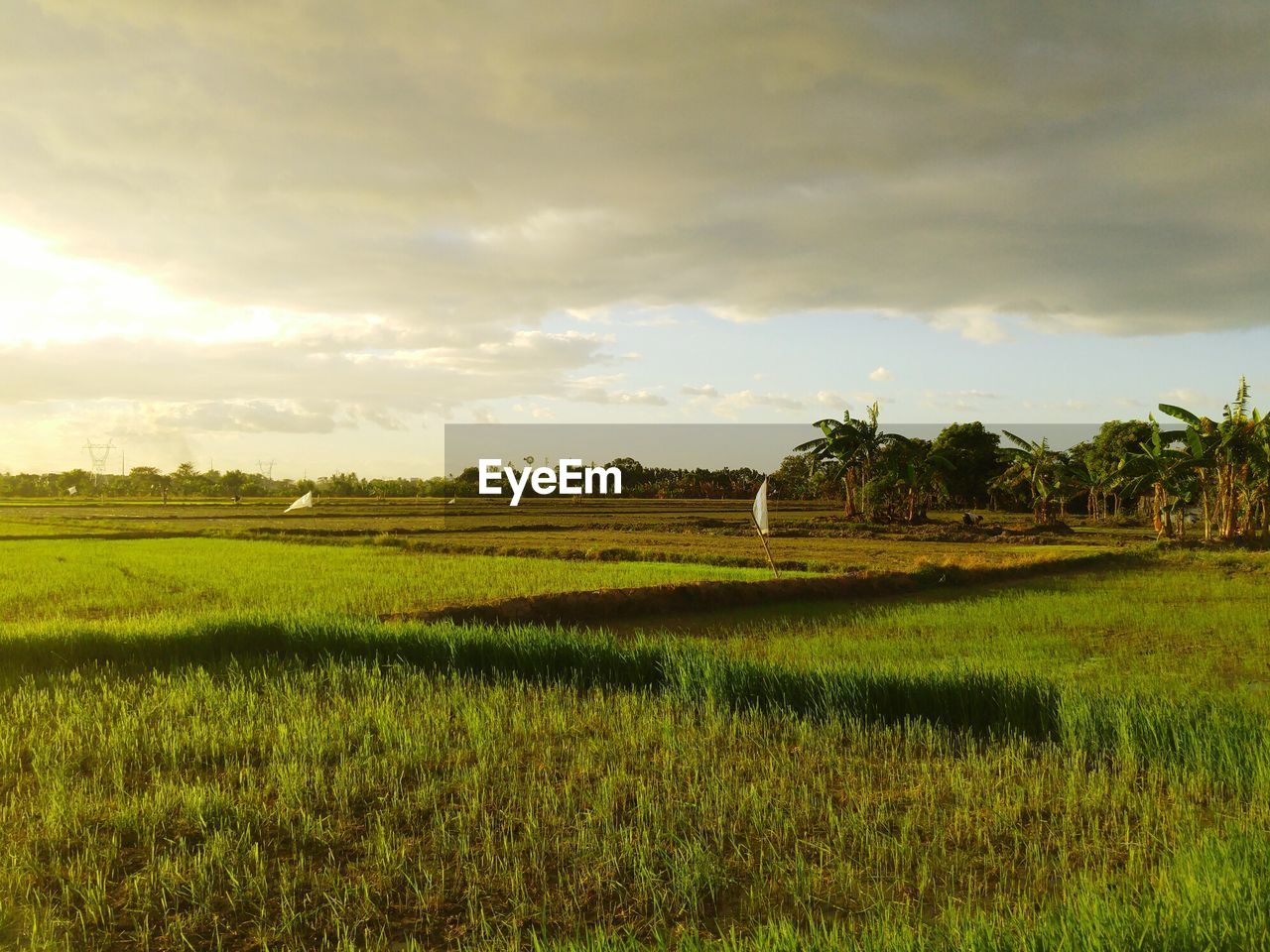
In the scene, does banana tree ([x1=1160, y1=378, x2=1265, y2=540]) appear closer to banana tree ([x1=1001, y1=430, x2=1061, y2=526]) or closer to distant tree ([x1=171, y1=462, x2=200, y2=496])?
banana tree ([x1=1001, y1=430, x2=1061, y2=526])

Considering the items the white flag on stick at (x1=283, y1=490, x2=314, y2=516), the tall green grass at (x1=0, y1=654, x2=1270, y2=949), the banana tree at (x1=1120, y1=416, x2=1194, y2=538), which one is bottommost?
the tall green grass at (x1=0, y1=654, x2=1270, y2=949)

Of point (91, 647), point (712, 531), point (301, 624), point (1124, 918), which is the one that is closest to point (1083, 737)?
point (1124, 918)

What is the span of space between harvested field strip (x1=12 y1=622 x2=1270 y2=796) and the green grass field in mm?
28

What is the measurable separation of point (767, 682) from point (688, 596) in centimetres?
668

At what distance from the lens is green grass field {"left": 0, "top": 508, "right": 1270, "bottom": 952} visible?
3.19m

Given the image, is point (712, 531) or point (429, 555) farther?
point (712, 531)

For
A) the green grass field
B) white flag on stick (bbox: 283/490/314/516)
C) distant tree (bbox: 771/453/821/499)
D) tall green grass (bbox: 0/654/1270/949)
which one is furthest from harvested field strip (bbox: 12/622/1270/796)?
distant tree (bbox: 771/453/821/499)

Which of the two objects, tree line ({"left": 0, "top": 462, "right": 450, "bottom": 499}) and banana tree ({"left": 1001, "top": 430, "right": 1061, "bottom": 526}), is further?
tree line ({"left": 0, "top": 462, "right": 450, "bottom": 499})

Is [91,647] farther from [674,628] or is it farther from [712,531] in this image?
[712,531]

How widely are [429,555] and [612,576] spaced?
7.31 m

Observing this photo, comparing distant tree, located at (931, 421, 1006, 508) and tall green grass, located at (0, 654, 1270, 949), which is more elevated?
distant tree, located at (931, 421, 1006, 508)

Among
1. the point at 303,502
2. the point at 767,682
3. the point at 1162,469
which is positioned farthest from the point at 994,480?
the point at 767,682

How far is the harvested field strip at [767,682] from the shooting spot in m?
4.94

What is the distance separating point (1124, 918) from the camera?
2.67 meters
